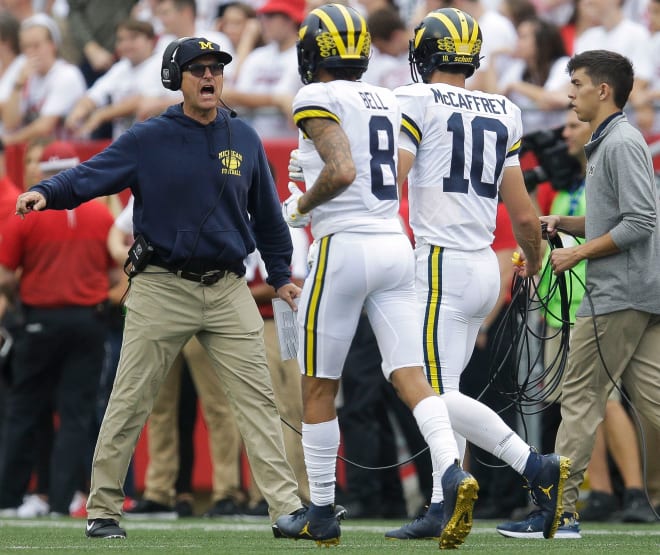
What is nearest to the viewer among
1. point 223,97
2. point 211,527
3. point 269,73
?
point 211,527

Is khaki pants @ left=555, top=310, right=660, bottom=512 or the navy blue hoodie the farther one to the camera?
khaki pants @ left=555, top=310, right=660, bottom=512

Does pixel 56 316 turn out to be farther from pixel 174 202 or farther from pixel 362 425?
pixel 174 202

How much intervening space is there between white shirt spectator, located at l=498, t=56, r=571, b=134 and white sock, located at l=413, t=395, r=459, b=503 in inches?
166

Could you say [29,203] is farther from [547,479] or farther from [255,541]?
[547,479]

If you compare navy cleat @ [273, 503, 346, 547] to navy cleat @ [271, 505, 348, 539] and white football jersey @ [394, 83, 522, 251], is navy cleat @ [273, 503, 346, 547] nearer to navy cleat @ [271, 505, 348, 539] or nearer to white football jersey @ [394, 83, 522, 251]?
navy cleat @ [271, 505, 348, 539]

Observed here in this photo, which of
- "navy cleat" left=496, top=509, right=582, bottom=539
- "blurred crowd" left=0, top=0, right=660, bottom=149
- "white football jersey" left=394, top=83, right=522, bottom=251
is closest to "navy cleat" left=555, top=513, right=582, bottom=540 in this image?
"navy cleat" left=496, top=509, right=582, bottom=539

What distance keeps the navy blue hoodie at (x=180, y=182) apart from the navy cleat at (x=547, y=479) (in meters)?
1.75

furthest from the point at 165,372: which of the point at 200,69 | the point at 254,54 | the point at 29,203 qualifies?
the point at 254,54

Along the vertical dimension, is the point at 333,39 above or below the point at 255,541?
above

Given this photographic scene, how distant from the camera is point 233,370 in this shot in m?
7.08

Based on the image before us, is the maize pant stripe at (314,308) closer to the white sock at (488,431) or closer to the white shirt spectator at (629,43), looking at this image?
the white sock at (488,431)

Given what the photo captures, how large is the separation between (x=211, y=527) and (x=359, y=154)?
311 cm

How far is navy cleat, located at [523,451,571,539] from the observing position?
6473 millimetres

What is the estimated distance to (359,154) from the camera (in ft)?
20.3
